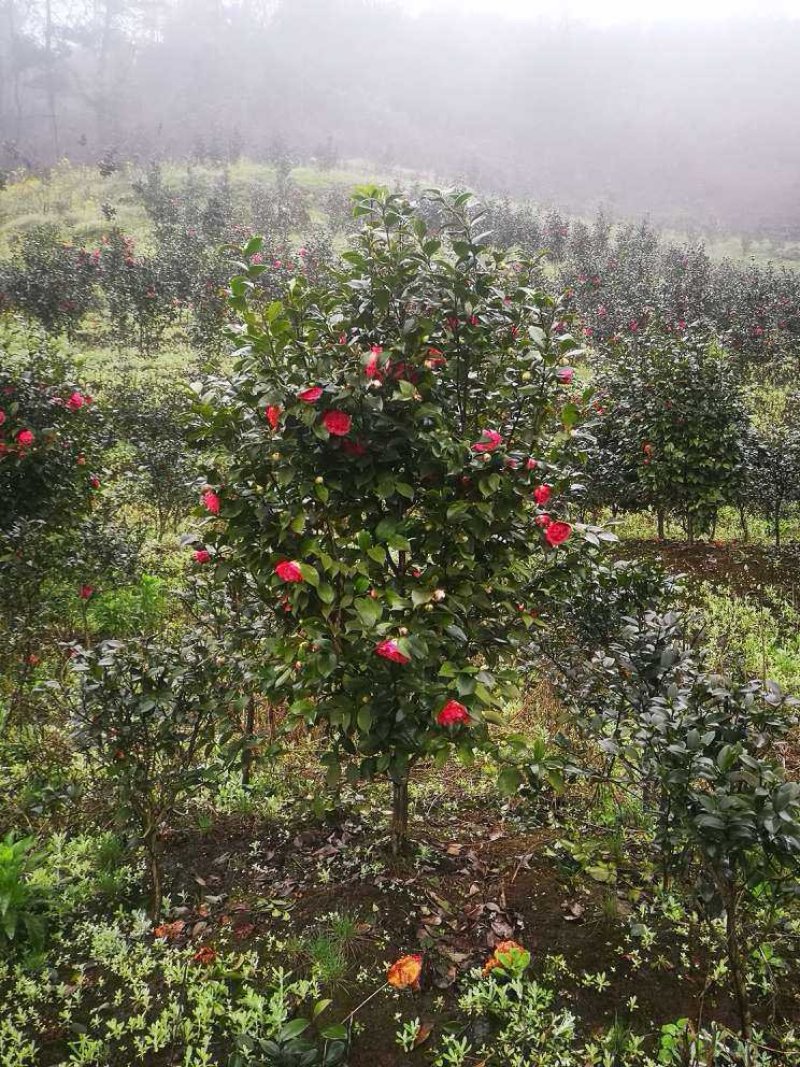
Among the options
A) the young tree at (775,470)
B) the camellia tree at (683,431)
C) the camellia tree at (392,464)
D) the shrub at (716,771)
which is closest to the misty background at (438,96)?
the camellia tree at (683,431)

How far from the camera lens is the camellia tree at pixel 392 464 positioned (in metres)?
2.00

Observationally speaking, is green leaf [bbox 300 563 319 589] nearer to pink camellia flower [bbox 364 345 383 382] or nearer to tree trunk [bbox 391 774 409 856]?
pink camellia flower [bbox 364 345 383 382]

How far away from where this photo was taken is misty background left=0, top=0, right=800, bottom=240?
48.3 metres

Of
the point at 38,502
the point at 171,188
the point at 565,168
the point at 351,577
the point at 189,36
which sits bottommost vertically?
the point at 38,502

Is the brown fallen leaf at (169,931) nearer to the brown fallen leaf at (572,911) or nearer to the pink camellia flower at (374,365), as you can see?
the brown fallen leaf at (572,911)

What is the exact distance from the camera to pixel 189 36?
62906 millimetres

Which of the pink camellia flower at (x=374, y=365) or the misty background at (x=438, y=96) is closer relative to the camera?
the pink camellia flower at (x=374, y=365)

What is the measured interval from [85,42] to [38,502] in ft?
234

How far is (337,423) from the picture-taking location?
1.95 m

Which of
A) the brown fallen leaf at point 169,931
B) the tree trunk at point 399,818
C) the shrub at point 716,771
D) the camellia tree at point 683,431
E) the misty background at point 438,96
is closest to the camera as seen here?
the shrub at point 716,771

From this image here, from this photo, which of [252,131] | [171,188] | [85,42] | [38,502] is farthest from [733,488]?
[85,42]

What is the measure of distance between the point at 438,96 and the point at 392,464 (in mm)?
74883

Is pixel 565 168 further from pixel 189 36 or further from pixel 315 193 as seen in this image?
pixel 189 36

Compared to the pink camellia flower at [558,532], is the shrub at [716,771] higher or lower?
lower
